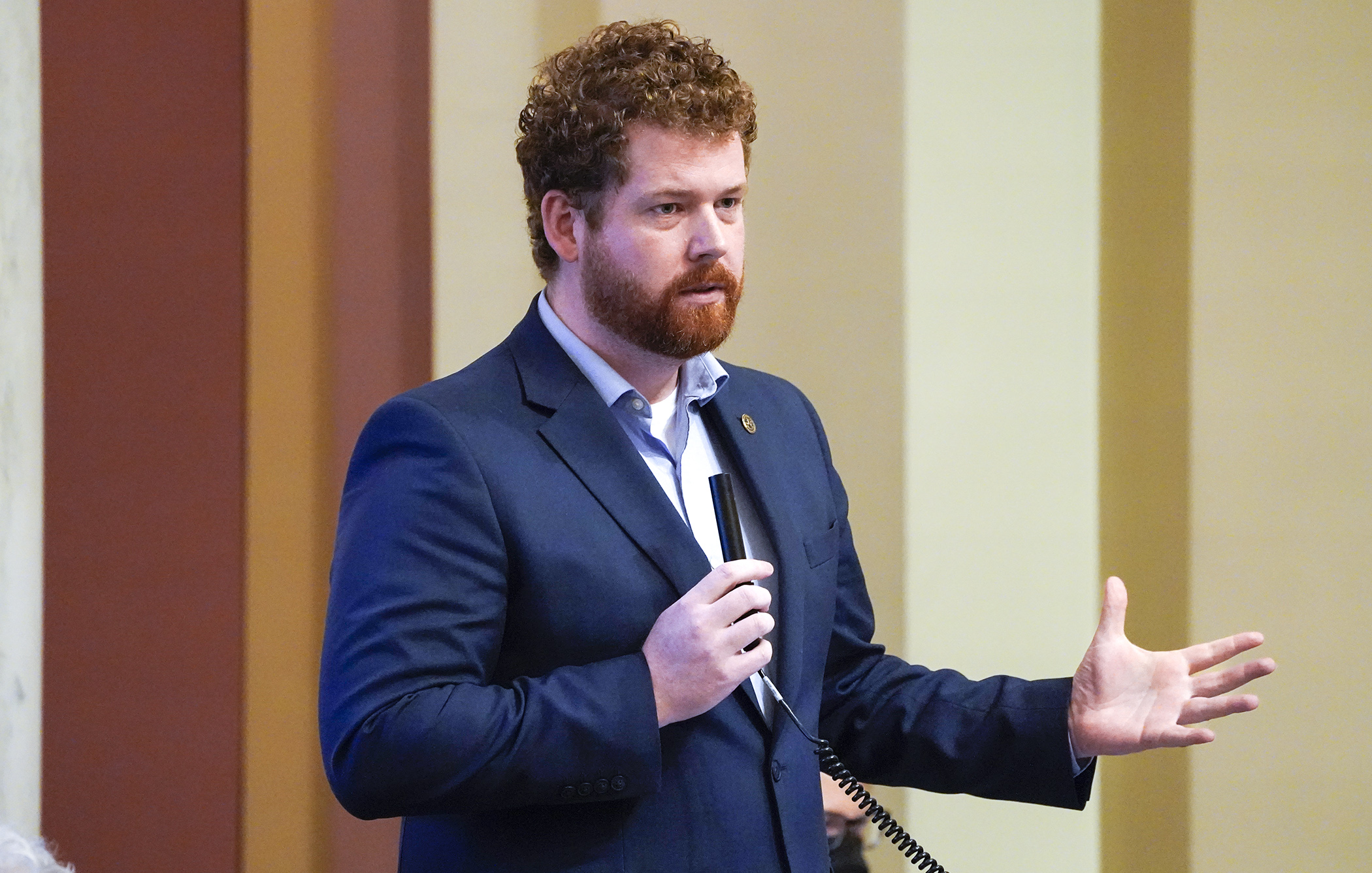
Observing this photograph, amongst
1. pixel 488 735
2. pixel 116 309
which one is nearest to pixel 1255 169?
pixel 488 735

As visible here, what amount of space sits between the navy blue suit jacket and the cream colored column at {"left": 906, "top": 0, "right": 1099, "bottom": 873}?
1.09m

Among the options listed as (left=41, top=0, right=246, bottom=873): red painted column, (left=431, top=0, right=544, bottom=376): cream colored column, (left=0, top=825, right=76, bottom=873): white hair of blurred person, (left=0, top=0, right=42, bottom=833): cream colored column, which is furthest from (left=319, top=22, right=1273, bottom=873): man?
(left=41, top=0, right=246, bottom=873): red painted column

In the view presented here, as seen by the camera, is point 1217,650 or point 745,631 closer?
point 745,631

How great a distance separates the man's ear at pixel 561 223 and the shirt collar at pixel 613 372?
0.22 ft

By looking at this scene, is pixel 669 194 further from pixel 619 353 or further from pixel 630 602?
pixel 630 602

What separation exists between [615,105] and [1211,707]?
1.04 m

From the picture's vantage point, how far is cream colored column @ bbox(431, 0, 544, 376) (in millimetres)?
2705

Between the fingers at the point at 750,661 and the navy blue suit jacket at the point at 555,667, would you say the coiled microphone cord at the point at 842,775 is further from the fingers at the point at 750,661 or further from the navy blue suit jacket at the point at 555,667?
the fingers at the point at 750,661

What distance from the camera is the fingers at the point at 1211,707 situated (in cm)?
149

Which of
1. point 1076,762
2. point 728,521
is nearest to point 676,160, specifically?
point 728,521

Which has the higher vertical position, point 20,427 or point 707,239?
point 707,239

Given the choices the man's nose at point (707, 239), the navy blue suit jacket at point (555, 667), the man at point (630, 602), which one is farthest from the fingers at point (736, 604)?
the man's nose at point (707, 239)

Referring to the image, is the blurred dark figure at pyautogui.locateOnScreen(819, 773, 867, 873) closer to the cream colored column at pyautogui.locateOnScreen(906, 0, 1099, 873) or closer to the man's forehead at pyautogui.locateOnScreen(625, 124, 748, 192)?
the cream colored column at pyautogui.locateOnScreen(906, 0, 1099, 873)

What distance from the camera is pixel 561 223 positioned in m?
1.71
